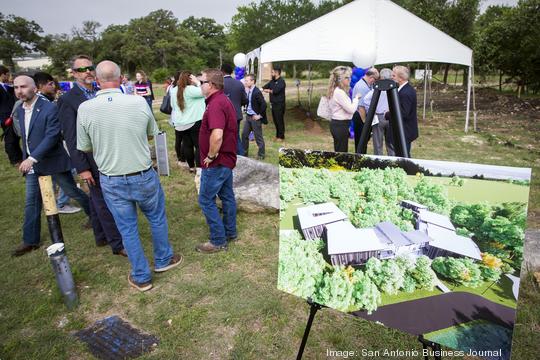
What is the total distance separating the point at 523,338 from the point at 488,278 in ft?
5.67

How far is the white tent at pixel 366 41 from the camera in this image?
30.1ft

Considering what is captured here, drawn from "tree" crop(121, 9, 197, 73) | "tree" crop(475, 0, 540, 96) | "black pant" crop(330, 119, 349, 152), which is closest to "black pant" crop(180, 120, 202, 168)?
"black pant" crop(330, 119, 349, 152)

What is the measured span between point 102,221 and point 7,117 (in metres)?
5.43

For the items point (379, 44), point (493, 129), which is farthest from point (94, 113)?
point (493, 129)

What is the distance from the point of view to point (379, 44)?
365 inches

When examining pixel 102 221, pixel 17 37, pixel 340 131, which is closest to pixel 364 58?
pixel 340 131

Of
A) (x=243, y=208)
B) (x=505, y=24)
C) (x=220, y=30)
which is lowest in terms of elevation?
(x=243, y=208)

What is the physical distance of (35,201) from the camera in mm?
3719

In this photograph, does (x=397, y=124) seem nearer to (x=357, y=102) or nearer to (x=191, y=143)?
(x=357, y=102)

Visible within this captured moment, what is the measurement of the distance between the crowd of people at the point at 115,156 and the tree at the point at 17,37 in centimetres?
7172

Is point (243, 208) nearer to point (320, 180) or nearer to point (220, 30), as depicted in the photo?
point (320, 180)

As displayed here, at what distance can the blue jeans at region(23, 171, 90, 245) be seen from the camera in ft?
12.2

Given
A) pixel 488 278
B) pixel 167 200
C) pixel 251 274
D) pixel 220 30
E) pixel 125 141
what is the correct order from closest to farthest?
pixel 488 278 → pixel 125 141 → pixel 251 274 → pixel 167 200 → pixel 220 30

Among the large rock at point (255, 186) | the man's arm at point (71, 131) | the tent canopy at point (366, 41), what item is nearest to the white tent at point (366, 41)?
the tent canopy at point (366, 41)
